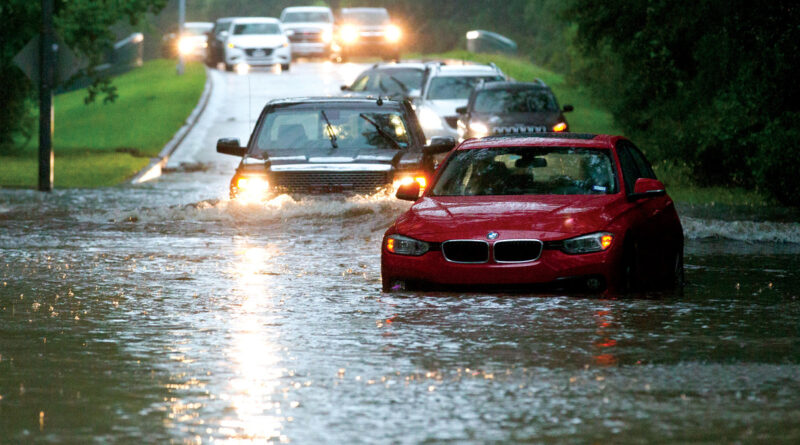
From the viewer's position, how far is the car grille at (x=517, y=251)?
11930 millimetres

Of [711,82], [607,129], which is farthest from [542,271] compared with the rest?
[607,129]

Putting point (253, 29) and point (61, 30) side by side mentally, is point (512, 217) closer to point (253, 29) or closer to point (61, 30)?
point (61, 30)

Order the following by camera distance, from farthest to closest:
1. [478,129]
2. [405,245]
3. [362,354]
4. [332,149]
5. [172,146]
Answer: [172,146], [478,129], [332,149], [405,245], [362,354]

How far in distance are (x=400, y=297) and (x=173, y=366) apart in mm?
3398

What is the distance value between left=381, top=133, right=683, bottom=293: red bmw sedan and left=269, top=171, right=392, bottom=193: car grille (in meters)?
3.86

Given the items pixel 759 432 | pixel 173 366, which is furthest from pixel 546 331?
pixel 759 432

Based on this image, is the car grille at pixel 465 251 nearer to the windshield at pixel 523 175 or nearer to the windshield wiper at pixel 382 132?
the windshield at pixel 523 175

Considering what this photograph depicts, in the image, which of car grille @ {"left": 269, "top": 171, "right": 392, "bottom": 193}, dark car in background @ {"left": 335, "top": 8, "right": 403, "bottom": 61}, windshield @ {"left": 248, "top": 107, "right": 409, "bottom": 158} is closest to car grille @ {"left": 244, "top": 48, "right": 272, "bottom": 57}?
dark car in background @ {"left": 335, "top": 8, "right": 403, "bottom": 61}

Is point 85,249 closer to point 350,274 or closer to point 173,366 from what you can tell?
point 350,274

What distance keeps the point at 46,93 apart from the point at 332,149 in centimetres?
934

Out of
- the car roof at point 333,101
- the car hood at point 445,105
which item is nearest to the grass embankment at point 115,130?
the car hood at point 445,105

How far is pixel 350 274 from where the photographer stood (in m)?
14.7

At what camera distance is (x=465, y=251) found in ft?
39.6

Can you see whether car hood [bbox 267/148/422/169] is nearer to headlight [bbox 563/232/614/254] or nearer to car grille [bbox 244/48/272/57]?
headlight [bbox 563/232/614/254]
